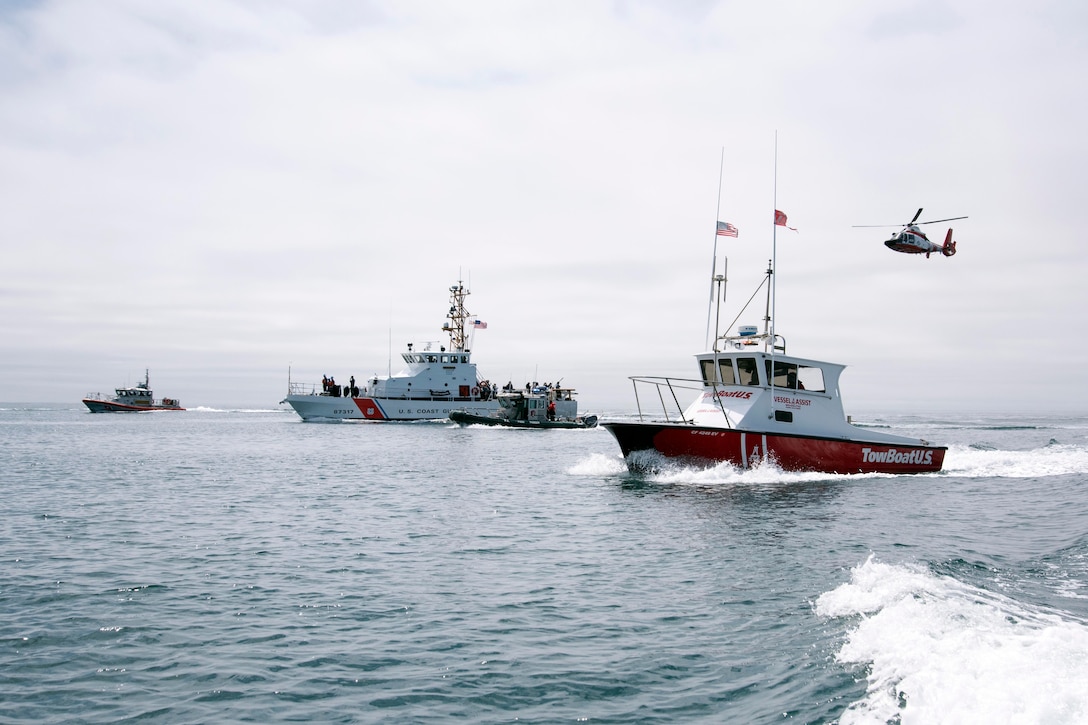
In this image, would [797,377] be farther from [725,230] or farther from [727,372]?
[725,230]

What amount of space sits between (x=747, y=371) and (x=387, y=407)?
4924 cm

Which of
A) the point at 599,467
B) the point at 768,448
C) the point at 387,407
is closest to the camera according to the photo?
the point at 768,448

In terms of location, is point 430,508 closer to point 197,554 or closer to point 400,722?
point 197,554

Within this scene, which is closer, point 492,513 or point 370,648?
point 370,648

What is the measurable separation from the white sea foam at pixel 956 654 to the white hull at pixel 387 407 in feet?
196

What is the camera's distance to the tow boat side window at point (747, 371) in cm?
2288

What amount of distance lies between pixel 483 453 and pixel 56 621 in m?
29.1

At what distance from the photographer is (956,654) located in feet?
21.5

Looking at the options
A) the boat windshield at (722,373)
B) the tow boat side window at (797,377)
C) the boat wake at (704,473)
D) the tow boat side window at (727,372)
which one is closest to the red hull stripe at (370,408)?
the boat wake at (704,473)

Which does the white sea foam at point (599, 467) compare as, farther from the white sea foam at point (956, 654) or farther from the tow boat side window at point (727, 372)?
the white sea foam at point (956, 654)

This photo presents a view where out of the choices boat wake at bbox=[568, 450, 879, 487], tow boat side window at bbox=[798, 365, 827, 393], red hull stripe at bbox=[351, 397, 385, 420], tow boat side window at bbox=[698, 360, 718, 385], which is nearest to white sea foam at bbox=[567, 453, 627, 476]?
boat wake at bbox=[568, 450, 879, 487]

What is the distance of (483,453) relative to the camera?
3734 centimetres

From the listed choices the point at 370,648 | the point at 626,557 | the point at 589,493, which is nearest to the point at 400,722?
the point at 370,648

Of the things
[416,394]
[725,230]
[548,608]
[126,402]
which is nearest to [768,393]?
[725,230]
